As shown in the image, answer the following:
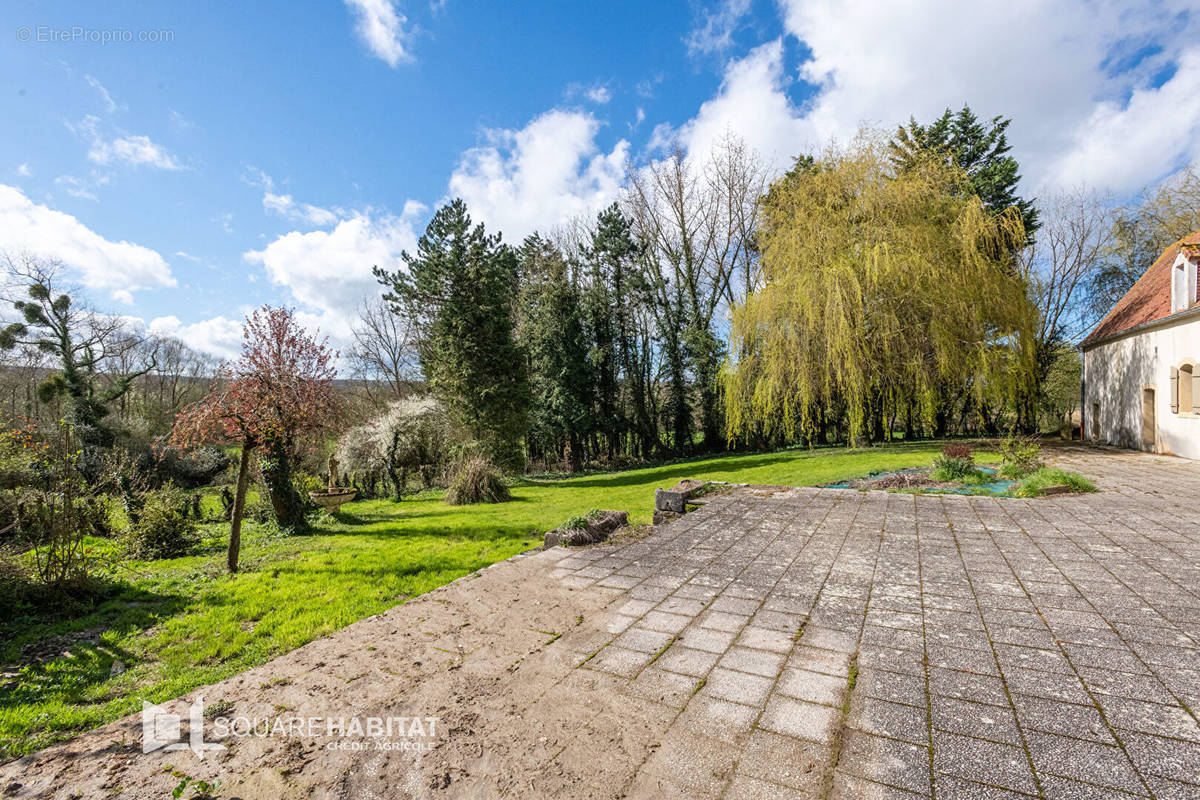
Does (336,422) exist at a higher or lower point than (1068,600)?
higher

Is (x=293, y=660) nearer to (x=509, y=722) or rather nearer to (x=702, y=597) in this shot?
(x=509, y=722)

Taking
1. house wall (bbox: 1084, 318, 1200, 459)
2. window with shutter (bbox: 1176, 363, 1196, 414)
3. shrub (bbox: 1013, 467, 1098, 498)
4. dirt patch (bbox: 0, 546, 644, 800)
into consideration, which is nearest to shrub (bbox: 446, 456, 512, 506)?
dirt patch (bbox: 0, 546, 644, 800)

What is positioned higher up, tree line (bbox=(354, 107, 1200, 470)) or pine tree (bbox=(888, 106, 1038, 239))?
pine tree (bbox=(888, 106, 1038, 239))

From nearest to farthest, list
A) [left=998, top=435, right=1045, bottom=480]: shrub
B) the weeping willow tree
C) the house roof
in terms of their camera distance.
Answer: [left=998, top=435, right=1045, bottom=480]: shrub
the weeping willow tree
the house roof

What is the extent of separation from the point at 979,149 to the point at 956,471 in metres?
17.9

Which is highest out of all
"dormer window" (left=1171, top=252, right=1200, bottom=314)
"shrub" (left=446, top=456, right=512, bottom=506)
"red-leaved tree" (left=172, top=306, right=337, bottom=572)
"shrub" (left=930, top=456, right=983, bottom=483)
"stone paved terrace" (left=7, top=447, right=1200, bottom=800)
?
"dormer window" (left=1171, top=252, right=1200, bottom=314)

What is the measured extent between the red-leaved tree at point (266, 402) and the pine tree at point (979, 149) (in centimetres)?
2118

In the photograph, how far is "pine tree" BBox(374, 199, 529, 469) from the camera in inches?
622

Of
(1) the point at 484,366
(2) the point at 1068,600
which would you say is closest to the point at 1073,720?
(2) the point at 1068,600

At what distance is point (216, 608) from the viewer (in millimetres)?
4465

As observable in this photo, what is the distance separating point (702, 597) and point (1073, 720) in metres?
2.02

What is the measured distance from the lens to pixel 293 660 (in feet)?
9.79

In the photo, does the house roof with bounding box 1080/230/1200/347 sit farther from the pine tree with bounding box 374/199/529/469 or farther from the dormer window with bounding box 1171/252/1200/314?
the pine tree with bounding box 374/199/529/469

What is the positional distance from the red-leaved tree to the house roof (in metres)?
18.7
